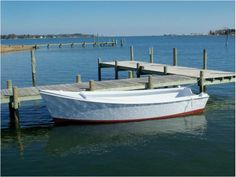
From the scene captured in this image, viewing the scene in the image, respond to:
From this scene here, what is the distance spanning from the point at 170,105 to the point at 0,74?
83.1 feet

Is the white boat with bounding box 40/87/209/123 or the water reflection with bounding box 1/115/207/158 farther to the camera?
the white boat with bounding box 40/87/209/123

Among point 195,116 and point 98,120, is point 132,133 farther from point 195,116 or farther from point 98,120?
point 195,116

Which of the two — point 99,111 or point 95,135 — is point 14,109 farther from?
point 95,135

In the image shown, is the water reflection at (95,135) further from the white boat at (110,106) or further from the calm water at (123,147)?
the white boat at (110,106)

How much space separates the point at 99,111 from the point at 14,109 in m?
3.79

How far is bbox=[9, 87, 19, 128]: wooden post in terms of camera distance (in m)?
17.1

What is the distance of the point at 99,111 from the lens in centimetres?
1725

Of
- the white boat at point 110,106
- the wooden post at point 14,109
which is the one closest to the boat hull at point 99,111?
the white boat at point 110,106

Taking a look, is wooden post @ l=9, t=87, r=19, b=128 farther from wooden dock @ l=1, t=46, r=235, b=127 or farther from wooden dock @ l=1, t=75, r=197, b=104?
wooden dock @ l=1, t=75, r=197, b=104

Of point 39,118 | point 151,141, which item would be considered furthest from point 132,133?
point 39,118

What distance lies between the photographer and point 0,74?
128 ft

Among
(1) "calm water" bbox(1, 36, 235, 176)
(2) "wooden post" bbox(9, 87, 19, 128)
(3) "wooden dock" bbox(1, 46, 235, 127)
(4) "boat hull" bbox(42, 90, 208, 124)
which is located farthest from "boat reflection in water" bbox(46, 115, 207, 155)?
(3) "wooden dock" bbox(1, 46, 235, 127)

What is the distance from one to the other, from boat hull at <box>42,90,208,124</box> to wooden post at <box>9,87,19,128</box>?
1.24 meters

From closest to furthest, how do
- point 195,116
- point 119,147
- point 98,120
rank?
1. point 119,147
2. point 98,120
3. point 195,116
